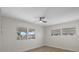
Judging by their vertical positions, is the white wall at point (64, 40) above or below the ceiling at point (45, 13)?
below

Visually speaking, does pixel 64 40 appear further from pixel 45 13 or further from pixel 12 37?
pixel 12 37

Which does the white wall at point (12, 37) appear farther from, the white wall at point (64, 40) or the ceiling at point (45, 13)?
the white wall at point (64, 40)

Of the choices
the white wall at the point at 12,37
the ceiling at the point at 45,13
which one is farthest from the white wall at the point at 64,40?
the white wall at the point at 12,37

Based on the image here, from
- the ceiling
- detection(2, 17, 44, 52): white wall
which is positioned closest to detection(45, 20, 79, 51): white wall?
the ceiling

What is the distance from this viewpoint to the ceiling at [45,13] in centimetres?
135

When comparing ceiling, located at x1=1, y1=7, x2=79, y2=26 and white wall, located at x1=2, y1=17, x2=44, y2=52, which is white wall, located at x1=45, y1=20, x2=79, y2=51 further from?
white wall, located at x1=2, y1=17, x2=44, y2=52

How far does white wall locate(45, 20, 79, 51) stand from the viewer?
1352 mm

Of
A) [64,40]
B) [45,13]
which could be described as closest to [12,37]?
[45,13]

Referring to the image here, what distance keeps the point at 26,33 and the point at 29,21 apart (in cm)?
20

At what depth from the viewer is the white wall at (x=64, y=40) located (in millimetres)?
1352

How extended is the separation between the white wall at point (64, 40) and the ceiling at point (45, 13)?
3.3 inches

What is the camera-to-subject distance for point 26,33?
1410 mm

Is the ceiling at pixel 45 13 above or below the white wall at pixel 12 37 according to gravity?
above

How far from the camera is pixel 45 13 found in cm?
138
